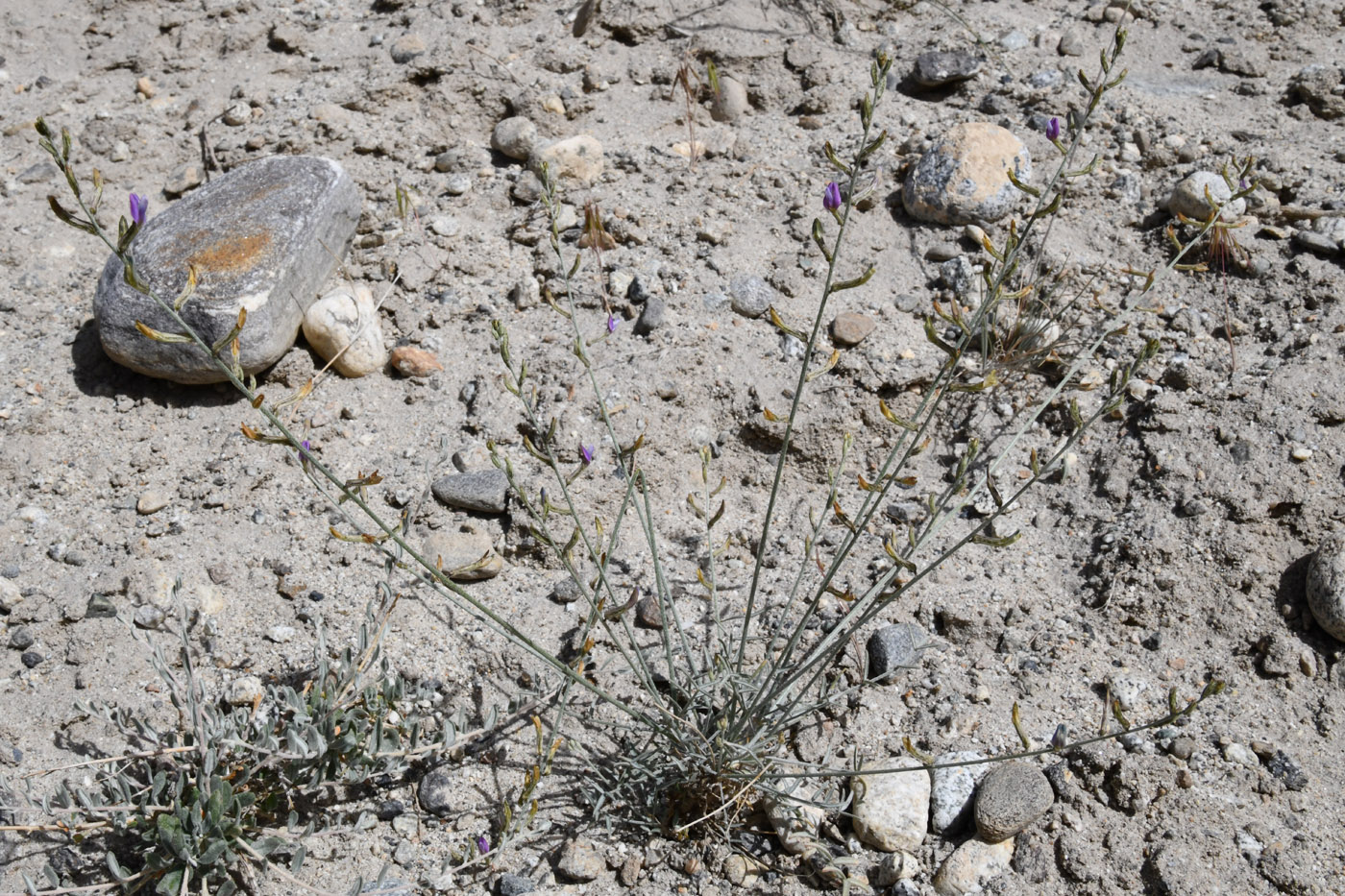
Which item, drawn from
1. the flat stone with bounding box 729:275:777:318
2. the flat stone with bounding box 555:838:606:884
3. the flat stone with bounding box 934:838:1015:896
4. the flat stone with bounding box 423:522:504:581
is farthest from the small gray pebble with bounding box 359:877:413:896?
the flat stone with bounding box 729:275:777:318

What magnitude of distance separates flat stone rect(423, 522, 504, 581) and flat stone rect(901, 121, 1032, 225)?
181cm

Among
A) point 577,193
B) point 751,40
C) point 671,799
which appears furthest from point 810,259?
point 671,799

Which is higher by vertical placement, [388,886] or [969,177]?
[969,177]

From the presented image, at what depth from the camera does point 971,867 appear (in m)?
2.19

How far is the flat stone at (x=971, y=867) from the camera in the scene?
217cm

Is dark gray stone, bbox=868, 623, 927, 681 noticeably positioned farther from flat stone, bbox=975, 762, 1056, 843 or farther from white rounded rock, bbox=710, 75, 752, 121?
white rounded rock, bbox=710, 75, 752, 121

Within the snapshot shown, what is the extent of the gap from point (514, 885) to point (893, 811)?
2.83 ft

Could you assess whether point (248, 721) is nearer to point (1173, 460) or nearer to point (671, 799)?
point (671, 799)

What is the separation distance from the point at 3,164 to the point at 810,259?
2978mm

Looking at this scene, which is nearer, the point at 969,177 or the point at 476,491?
the point at 476,491

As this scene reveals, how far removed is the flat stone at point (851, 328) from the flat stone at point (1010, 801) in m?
1.36

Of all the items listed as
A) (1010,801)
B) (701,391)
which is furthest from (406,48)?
(1010,801)

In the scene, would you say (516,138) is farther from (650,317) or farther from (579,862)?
(579,862)

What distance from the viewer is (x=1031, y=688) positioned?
245cm
